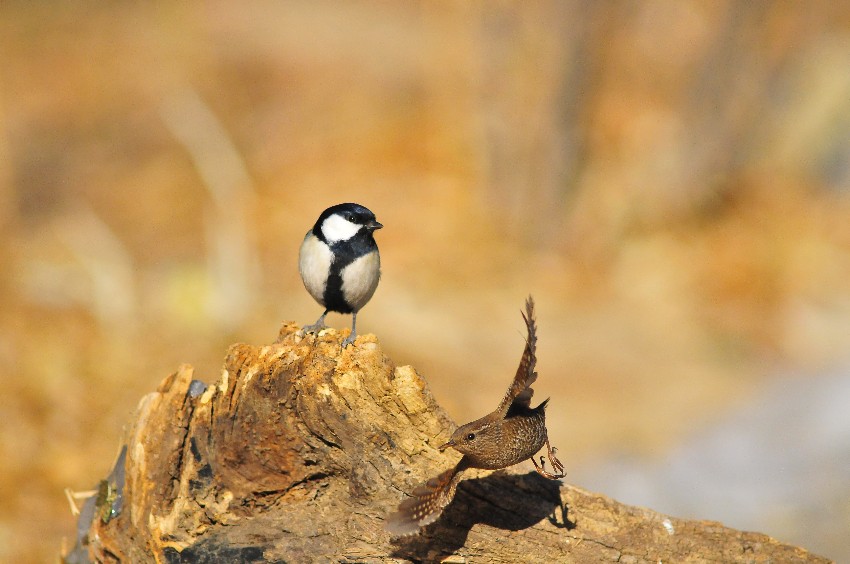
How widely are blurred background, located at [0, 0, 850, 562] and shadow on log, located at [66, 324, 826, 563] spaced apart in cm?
299

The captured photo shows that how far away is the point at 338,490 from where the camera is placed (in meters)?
3.68

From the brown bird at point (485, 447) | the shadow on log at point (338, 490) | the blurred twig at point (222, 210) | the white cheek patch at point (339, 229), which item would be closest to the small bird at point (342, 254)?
the white cheek patch at point (339, 229)

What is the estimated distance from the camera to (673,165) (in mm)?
11570

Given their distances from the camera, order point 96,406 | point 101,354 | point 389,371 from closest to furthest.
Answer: point 389,371 → point 96,406 → point 101,354

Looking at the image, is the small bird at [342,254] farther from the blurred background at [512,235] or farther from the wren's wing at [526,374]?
the blurred background at [512,235]

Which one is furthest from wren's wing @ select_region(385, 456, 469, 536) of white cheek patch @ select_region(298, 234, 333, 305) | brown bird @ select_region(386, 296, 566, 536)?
white cheek patch @ select_region(298, 234, 333, 305)

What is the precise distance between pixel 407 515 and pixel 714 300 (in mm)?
8357

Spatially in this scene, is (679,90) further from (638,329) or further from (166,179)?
(166,179)

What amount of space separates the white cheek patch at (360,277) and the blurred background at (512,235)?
3269 mm

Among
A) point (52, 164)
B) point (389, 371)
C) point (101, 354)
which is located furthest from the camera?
point (52, 164)

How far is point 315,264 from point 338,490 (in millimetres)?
1196

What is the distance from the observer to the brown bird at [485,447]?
10.2 feet

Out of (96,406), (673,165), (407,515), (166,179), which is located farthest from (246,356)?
(166,179)

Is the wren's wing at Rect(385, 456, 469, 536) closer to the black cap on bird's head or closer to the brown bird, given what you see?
the brown bird
